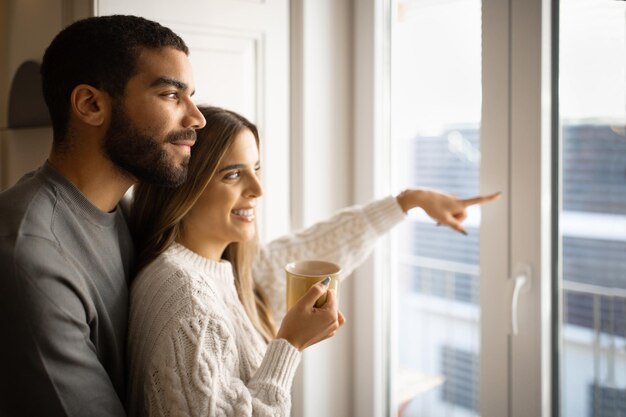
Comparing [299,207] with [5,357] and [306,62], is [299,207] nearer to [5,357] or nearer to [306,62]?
[306,62]

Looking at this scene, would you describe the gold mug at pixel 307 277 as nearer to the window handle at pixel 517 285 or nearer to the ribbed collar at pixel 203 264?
the ribbed collar at pixel 203 264

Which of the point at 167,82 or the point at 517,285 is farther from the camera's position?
the point at 517,285

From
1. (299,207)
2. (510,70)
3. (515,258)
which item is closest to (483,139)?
(510,70)

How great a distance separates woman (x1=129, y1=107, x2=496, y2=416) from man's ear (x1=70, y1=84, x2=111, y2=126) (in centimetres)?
25

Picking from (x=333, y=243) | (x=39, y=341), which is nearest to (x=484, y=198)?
(x=333, y=243)

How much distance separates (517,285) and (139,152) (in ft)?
3.23

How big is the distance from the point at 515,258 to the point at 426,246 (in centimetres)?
126

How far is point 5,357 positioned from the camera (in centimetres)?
88

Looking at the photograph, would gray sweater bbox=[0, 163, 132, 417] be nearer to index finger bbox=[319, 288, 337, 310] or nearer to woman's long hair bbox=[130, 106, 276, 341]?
woman's long hair bbox=[130, 106, 276, 341]

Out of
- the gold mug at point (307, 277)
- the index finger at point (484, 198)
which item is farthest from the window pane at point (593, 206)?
the gold mug at point (307, 277)

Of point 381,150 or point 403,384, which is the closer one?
point 381,150

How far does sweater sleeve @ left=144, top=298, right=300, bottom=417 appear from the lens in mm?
966

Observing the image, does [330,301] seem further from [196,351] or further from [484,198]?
[484,198]

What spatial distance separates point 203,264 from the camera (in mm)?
1291
